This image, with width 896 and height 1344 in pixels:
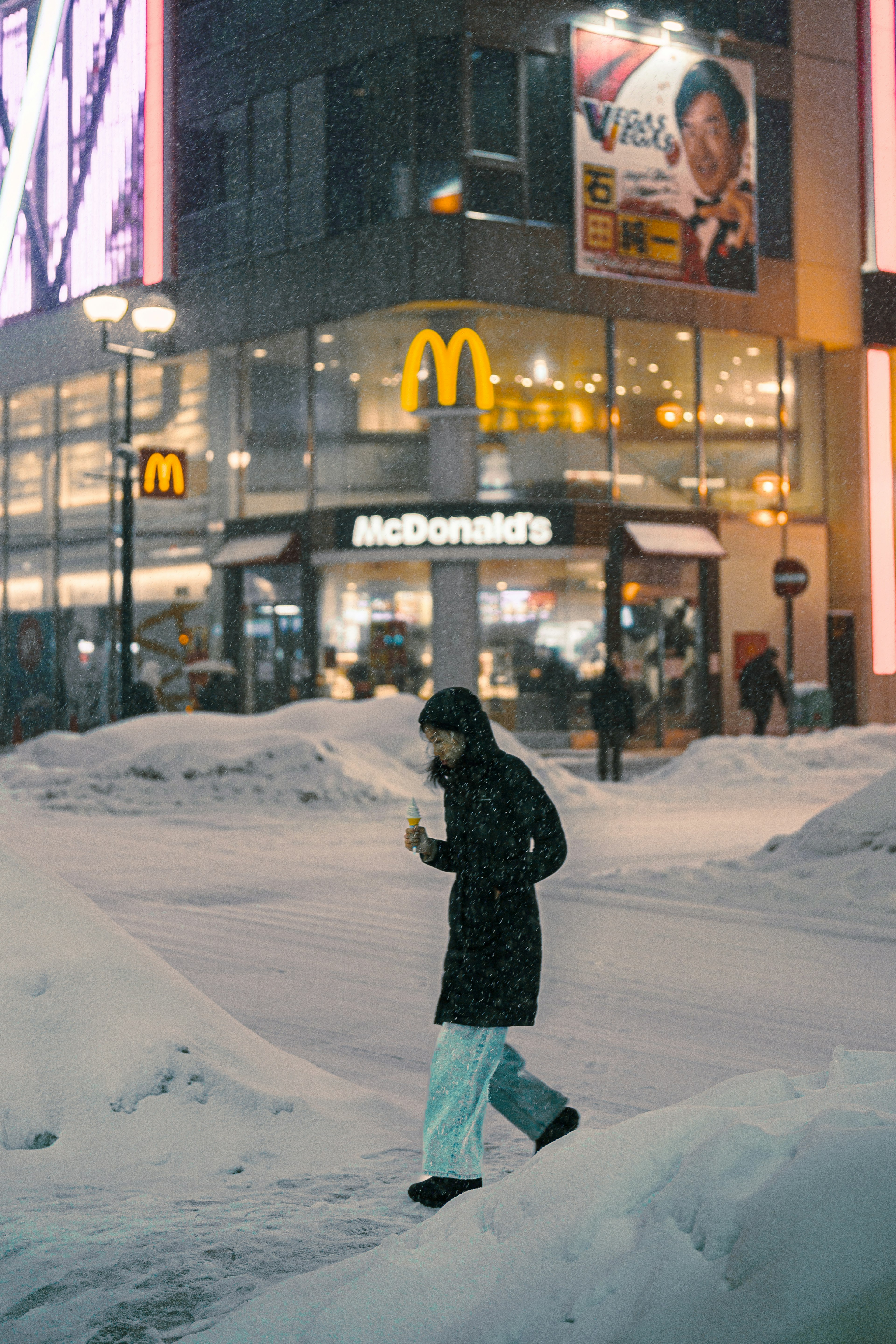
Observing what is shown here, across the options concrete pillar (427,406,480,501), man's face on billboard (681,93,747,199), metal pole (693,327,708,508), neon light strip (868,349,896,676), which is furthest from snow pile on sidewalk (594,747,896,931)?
neon light strip (868,349,896,676)

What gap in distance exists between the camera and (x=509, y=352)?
29266 millimetres

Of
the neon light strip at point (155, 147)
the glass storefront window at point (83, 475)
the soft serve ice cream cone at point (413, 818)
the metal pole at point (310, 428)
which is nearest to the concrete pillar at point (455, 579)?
the metal pole at point (310, 428)

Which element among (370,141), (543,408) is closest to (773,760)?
(543,408)

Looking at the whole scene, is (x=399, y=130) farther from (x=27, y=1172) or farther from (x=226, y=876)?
(x=27, y=1172)

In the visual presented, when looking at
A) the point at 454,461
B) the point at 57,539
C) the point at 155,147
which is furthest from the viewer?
the point at 57,539

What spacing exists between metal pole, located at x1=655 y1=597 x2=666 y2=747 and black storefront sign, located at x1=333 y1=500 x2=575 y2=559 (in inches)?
121

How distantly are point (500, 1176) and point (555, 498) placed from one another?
24959 mm

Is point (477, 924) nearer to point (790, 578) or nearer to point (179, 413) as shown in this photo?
point (790, 578)

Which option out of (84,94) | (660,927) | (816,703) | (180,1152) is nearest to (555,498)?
(816,703)

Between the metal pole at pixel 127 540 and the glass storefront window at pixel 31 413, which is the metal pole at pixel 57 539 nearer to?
the glass storefront window at pixel 31 413

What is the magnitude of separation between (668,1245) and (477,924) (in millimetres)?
1686

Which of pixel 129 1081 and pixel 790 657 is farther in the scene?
pixel 790 657

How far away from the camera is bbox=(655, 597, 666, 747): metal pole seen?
30562 millimetres

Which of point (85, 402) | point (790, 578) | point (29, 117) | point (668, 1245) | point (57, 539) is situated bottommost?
point (668, 1245)
